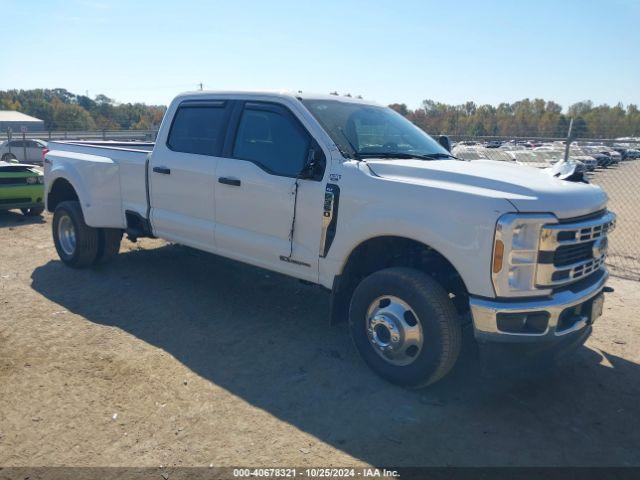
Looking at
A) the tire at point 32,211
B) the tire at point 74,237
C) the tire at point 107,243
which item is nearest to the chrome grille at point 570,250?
the tire at point 107,243

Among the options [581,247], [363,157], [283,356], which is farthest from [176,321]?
[581,247]

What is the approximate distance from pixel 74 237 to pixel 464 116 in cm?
4547

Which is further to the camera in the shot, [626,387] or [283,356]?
[283,356]

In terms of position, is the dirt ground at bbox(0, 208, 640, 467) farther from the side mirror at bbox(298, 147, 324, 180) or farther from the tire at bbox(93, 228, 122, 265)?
the side mirror at bbox(298, 147, 324, 180)

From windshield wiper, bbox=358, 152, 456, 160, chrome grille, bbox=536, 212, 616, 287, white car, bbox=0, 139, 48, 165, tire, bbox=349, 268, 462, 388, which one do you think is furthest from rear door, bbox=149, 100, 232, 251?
white car, bbox=0, 139, 48, 165

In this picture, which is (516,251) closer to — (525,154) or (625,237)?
(625,237)

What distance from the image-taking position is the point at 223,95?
5176 mm

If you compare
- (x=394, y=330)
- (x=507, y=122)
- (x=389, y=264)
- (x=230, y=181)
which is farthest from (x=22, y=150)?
(x=507, y=122)

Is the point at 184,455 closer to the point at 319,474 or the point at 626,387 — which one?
the point at 319,474

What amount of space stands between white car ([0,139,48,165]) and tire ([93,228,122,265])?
21427 millimetres

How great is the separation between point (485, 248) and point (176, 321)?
3048 mm

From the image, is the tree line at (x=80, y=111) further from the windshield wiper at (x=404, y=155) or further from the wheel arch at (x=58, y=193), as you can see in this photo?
the windshield wiper at (x=404, y=155)

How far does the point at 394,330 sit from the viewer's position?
3863 mm

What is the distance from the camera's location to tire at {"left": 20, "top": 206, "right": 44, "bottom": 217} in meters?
10.5
